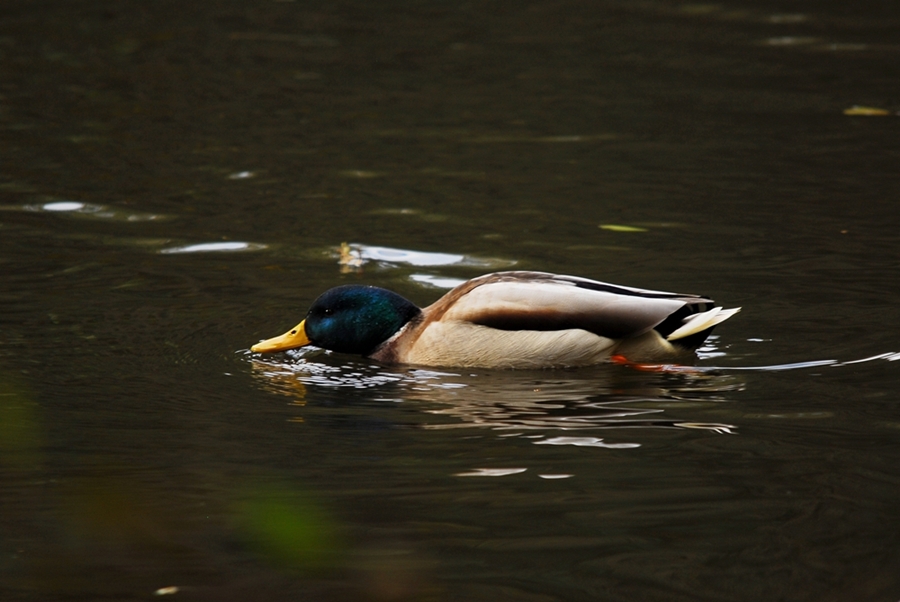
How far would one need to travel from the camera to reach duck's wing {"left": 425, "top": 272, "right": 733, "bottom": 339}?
268 inches

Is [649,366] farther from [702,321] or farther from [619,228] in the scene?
[619,228]

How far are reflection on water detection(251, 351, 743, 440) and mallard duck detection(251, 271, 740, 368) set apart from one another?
0.09 m

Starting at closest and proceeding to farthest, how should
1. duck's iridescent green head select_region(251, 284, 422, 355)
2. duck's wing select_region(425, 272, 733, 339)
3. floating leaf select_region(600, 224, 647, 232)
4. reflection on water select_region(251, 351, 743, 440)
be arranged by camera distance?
1. reflection on water select_region(251, 351, 743, 440)
2. duck's wing select_region(425, 272, 733, 339)
3. duck's iridescent green head select_region(251, 284, 422, 355)
4. floating leaf select_region(600, 224, 647, 232)

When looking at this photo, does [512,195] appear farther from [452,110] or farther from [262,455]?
[262,455]

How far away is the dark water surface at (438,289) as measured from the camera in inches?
183

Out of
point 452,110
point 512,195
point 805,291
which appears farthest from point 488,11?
point 805,291

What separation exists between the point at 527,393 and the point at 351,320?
1.23 metres

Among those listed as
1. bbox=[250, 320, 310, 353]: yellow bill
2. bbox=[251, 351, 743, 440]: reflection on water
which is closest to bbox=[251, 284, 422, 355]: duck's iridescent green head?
bbox=[250, 320, 310, 353]: yellow bill

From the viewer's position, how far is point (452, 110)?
44.1ft

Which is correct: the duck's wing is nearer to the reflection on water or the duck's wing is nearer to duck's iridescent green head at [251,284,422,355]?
the reflection on water

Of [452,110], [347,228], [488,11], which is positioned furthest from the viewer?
[488,11]

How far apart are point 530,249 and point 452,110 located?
4569 mm

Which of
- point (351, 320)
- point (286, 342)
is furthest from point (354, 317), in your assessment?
point (286, 342)

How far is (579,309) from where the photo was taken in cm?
681
